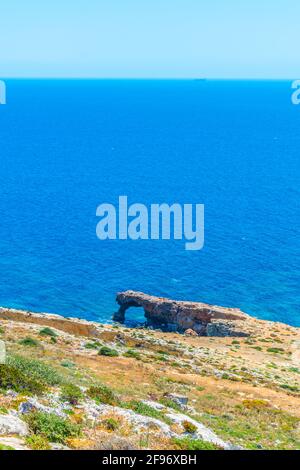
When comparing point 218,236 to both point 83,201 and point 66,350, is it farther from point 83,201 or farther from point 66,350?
point 66,350

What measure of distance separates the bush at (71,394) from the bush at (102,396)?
60cm

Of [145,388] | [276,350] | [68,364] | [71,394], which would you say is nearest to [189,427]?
[71,394]

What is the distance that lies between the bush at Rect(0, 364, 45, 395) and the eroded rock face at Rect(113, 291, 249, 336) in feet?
137

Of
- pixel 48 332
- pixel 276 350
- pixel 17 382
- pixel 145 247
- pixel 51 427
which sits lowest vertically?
pixel 51 427

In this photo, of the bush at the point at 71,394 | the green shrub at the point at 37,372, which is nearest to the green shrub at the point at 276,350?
the green shrub at the point at 37,372

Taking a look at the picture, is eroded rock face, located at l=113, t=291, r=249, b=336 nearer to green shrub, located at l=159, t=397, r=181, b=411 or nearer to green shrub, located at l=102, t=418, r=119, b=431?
green shrub, located at l=159, t=397, r=181, b=411

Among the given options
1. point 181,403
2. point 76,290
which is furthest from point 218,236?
point 181,403

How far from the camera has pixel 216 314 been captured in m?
70.2

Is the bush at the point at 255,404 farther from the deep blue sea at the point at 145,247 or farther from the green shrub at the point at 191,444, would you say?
the deep blue sea at the point at 145,247

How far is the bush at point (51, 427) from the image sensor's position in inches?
829

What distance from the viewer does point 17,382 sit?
25.2 meters

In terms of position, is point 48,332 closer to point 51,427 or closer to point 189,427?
point 189,427

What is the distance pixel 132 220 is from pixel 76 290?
137ft

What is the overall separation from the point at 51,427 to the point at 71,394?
485 centimetres
